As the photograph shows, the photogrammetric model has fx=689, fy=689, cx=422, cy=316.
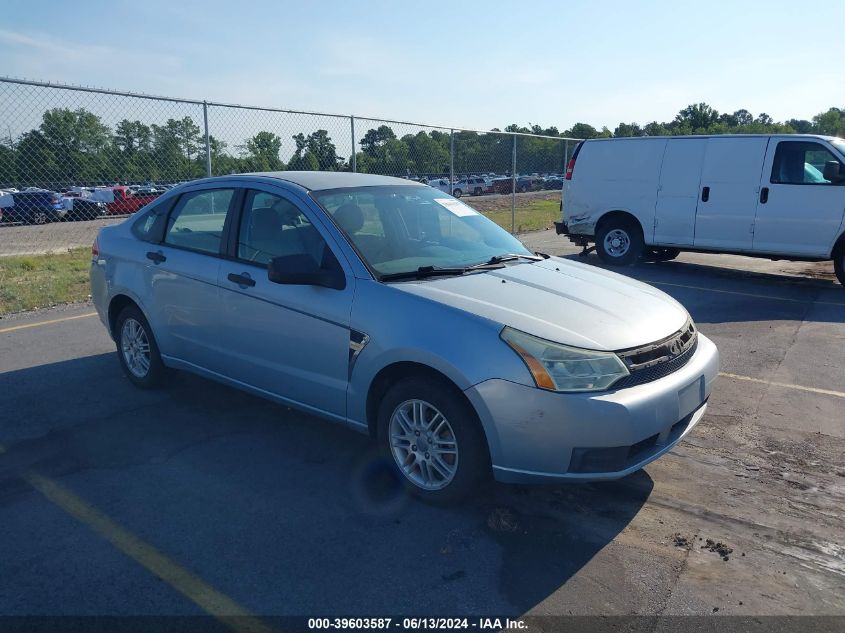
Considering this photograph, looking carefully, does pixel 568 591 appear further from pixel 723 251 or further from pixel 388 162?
pixel 388 162

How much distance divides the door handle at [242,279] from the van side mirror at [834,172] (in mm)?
8558

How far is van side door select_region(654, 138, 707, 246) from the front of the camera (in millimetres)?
10633

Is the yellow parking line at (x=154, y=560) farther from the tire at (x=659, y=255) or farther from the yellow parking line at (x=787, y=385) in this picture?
the tire at (x=659, y=255)

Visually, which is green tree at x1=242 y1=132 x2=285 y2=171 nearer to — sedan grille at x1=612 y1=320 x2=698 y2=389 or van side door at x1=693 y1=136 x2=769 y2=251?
van side door at x1=693 y1=136 x2=769 y2=251

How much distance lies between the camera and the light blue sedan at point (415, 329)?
3258mm

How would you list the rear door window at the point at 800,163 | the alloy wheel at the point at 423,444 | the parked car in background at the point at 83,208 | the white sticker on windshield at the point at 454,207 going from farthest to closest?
1. the parked car in background at the point at 83,208
2. the rear door window at the point at 800,163
3. the white sticker on windshield at the point at 454,207
4. the alloy wheel at the point at 423,444

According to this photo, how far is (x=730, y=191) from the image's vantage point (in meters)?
10.3

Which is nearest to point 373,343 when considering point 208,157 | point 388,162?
point 208,157

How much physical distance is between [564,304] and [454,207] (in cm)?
153

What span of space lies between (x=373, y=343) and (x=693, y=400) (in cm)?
173

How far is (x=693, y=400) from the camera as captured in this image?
145 inches

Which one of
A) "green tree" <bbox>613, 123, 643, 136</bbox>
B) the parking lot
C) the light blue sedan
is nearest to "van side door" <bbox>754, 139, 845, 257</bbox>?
the parking lot

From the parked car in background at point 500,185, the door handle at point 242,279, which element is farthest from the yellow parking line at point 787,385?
the parked car in background at point 500,185

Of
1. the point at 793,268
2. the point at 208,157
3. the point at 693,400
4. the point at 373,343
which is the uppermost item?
the point at 208,157
